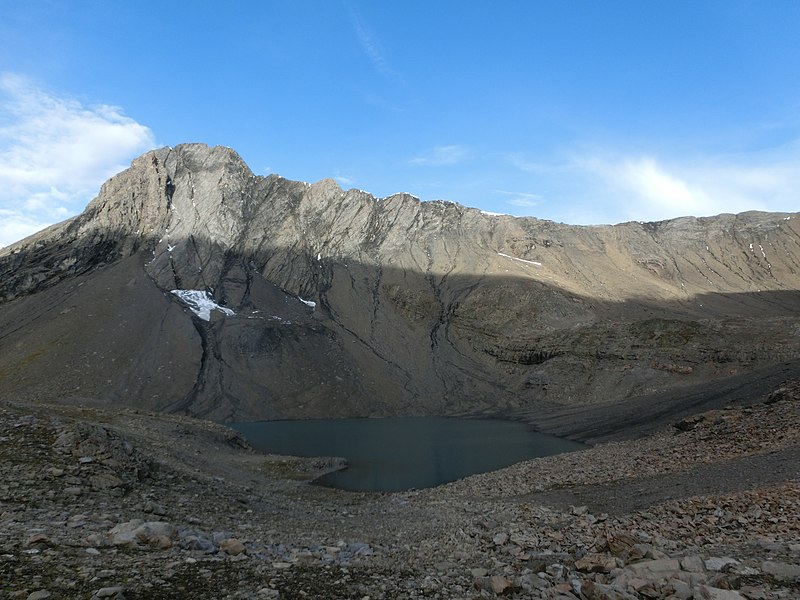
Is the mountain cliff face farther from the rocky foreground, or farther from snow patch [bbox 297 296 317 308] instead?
the rocky foreground

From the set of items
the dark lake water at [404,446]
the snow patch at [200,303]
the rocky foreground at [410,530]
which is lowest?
the dark lake water at [404,446]

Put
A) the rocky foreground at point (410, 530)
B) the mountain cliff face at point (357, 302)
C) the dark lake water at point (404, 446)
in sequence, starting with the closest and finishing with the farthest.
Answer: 1. the rocky foreground at point (410, 530)
2. the dark lake water at point (404, 446)
3. the mountain cliff face at point (357, 302)

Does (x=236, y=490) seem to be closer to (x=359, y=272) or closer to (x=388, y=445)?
(x=388, y=445)

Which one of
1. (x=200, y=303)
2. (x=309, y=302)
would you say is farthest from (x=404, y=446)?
(x=309, y=302)

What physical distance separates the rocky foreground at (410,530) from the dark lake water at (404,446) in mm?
13224

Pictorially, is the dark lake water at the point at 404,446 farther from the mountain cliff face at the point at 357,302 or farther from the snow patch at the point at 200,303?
the snow patch at the point at 200,303

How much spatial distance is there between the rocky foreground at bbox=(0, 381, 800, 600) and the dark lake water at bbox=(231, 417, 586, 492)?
1322 cm

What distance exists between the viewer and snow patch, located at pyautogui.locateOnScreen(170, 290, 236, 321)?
109 metres

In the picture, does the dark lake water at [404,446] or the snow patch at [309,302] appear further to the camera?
the snow patch at [309,302]

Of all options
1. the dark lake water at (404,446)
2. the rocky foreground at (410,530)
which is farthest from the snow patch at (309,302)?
the rocky foreground at (410,530)

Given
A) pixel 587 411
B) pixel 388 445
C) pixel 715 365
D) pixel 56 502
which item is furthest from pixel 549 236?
pixel 56 502

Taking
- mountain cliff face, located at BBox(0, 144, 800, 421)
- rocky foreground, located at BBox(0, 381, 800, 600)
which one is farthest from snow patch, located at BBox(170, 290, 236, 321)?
rocky foreground, located at BBox(0, 381, 800, 600)

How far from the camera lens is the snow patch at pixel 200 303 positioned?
109 metres

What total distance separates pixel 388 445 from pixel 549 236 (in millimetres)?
111001
